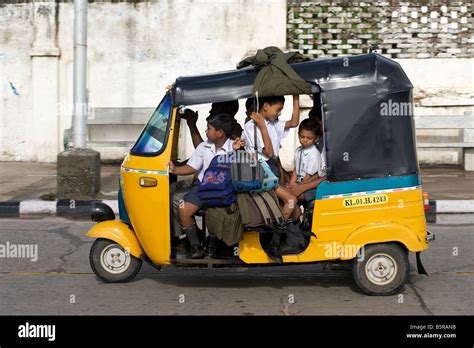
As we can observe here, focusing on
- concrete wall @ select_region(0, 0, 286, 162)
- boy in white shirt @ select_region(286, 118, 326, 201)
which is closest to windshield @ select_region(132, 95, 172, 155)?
boy in white shirt @ select_region(286, 118, 326, 201)

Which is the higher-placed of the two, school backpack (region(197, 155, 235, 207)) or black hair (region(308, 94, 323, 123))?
black hair (region(308, 94, 323, 123))

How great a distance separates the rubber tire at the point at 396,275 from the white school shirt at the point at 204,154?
144 centimetres

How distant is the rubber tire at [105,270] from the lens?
7.48 m

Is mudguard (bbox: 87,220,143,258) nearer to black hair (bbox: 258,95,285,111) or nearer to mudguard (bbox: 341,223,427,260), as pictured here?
black hair (bbox: 258,95,285,111)

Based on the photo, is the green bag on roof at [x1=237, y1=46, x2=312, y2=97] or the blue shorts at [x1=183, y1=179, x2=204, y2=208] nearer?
the green bag on roof at [x1=237, y1=46, x2=312, y2=97]

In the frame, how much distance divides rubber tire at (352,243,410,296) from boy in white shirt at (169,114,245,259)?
1.31 m

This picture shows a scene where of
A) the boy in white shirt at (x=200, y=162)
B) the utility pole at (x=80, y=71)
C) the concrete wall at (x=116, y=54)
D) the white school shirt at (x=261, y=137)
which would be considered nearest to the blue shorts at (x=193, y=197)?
the boy in white shirt at (x=200, y=162)

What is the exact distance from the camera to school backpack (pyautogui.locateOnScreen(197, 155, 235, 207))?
6855mm

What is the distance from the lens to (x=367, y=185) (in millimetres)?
6934

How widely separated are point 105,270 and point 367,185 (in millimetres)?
2412

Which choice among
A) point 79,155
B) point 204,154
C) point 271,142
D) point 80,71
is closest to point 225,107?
point 204,154

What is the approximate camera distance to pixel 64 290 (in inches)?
292

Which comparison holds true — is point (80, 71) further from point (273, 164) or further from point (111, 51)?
point (273, 164)

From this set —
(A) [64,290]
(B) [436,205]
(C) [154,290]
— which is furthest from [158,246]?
(B) [436,205]
